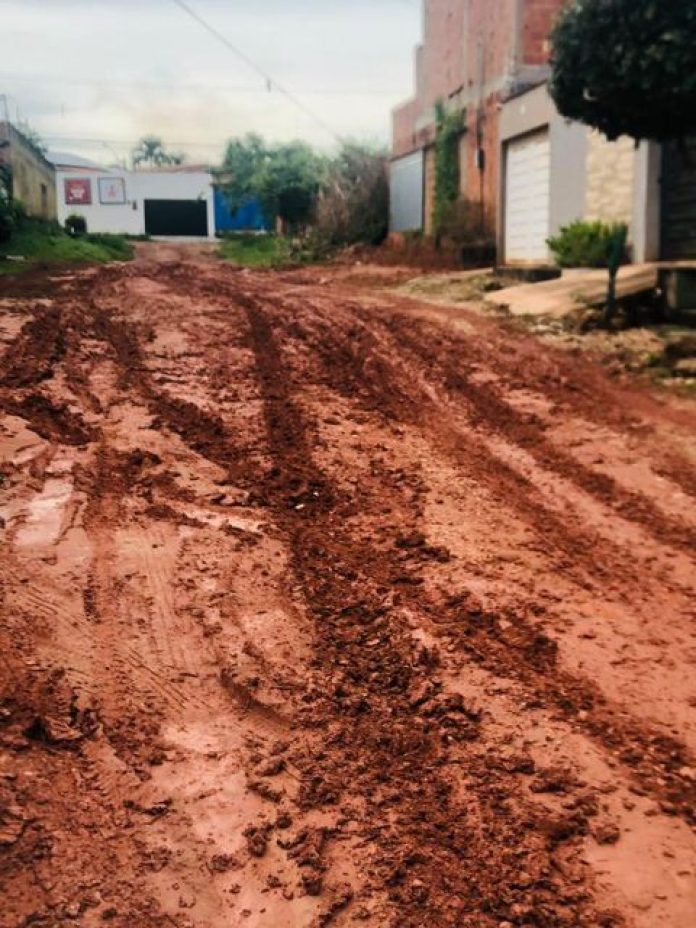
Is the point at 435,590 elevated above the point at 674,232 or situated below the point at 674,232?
below

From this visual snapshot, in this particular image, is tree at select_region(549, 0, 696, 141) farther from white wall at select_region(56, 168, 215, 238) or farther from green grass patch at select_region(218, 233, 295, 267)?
white wall at select_region(56, 168, 215, 238)

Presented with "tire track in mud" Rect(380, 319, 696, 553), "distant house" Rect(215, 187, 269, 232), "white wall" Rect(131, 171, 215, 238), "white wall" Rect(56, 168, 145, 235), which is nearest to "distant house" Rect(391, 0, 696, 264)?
"tire track in mud" Rect(380, 319, 696, 553)

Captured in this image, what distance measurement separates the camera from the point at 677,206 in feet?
43.4

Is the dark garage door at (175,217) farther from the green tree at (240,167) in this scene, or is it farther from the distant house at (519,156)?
the distant house at (519,156)

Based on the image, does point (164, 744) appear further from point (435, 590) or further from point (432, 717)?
point (435, 590)

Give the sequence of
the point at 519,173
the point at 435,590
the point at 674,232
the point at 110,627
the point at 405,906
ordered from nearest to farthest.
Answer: the point at 405,906
the point at 110,627
the point at 435,590
the point at 674,232
the point at 519,173

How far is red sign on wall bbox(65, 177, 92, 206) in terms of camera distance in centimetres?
5150

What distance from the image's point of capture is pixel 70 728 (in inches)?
122

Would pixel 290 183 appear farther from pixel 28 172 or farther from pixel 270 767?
pixel 270 767

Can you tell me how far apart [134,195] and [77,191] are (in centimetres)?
339

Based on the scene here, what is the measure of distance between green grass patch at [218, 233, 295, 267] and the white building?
1841 cm

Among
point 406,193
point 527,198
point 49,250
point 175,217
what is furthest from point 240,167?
point 527,198

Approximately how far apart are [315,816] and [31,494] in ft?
9.47

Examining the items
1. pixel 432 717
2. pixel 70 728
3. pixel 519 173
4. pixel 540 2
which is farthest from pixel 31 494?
pixel 540 2
